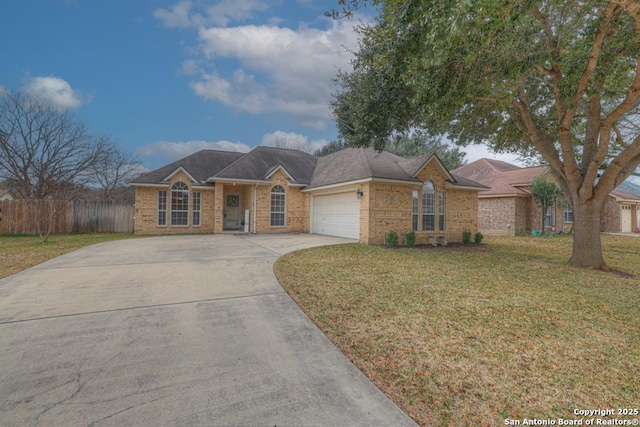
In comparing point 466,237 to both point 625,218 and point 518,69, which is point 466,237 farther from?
point 625,218

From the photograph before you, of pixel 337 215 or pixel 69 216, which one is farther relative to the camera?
pixel 69 216

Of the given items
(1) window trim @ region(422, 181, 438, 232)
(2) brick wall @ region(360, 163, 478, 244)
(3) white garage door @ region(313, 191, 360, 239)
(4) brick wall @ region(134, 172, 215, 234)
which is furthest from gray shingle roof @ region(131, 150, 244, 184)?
(1) window trim @ region(422, 181, 438, 232)

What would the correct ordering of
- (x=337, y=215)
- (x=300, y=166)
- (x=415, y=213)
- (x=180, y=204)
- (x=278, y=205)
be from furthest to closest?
1. (x=300, y=166)
2. (x=278, y=205)
3. (x=180, y=204)
4. (x=337, y=215)
5. (x=415, y=213)

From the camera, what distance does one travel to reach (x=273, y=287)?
5.60 metres

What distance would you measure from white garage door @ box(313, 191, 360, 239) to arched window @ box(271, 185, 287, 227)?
1.98 meters

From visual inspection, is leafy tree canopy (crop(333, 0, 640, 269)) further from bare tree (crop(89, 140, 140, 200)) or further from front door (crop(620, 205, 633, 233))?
bare tree (crop(89, 140, 140, 200))

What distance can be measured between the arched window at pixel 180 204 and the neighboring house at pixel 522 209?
743 inches

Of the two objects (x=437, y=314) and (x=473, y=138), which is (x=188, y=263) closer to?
(x=437, y=314)

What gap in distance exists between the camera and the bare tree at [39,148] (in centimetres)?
1934

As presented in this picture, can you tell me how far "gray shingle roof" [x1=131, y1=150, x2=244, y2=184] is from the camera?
1591 cm

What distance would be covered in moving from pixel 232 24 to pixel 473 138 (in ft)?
37.5

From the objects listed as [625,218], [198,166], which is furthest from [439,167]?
[625,218]

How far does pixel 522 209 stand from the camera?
20203 mm

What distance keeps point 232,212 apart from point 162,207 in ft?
14.7
